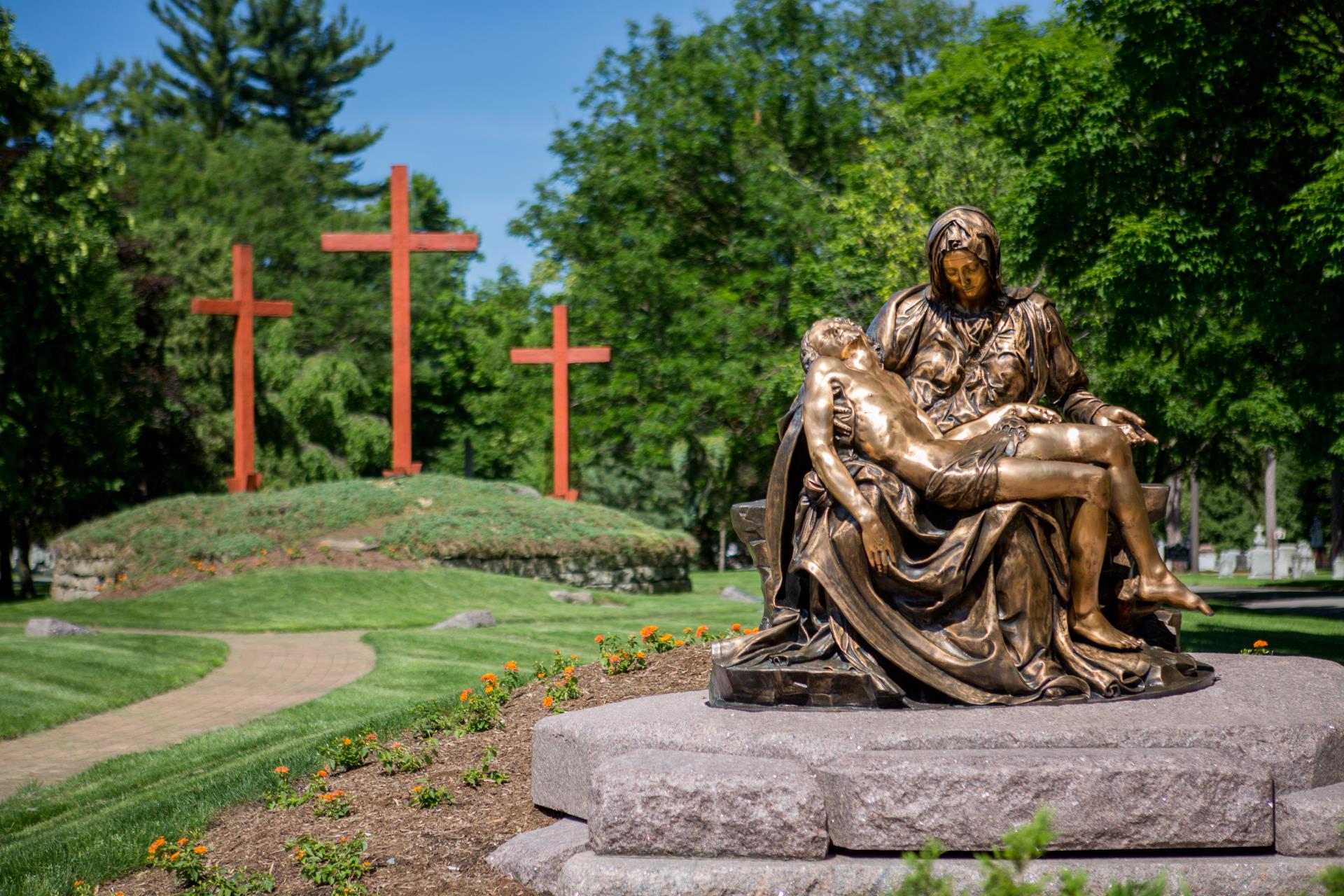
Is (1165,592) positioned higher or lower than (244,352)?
lower

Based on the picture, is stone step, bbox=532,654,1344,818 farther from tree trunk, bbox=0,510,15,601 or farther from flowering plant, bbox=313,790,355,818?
tree trunk, bbox=0,510,15,601

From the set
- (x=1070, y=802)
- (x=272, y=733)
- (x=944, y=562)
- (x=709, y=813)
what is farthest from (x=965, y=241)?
(x=272, y=733)

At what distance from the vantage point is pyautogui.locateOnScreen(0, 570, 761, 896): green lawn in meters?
6.54

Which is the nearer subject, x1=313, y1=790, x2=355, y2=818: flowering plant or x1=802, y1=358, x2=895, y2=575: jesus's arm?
x1=802, y1=358, x2=895, y2=575: jesus's arm

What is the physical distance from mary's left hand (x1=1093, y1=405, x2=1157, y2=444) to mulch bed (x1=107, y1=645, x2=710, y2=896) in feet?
9.46

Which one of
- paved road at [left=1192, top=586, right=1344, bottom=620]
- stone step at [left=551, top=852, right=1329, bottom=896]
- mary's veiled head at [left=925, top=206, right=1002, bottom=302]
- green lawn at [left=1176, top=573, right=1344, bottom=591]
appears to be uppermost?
mary's veiled head at [left=925, top=206, right=1002, bottom=302]

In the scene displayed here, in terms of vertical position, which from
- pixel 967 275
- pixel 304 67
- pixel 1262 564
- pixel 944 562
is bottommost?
pixel 1262 564

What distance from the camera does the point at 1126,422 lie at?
6324 millimetres

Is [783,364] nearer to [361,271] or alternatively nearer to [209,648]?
[209,648]

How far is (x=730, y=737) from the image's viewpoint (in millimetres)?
5117

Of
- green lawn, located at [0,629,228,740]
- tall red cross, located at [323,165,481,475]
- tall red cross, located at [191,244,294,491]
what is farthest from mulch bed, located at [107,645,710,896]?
tall red cross, located at [191,244,294,491]

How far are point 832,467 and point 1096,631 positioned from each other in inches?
58.0

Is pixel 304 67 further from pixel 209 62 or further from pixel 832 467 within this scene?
pixel 832 467

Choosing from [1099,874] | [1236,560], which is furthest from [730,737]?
[1236,560]
